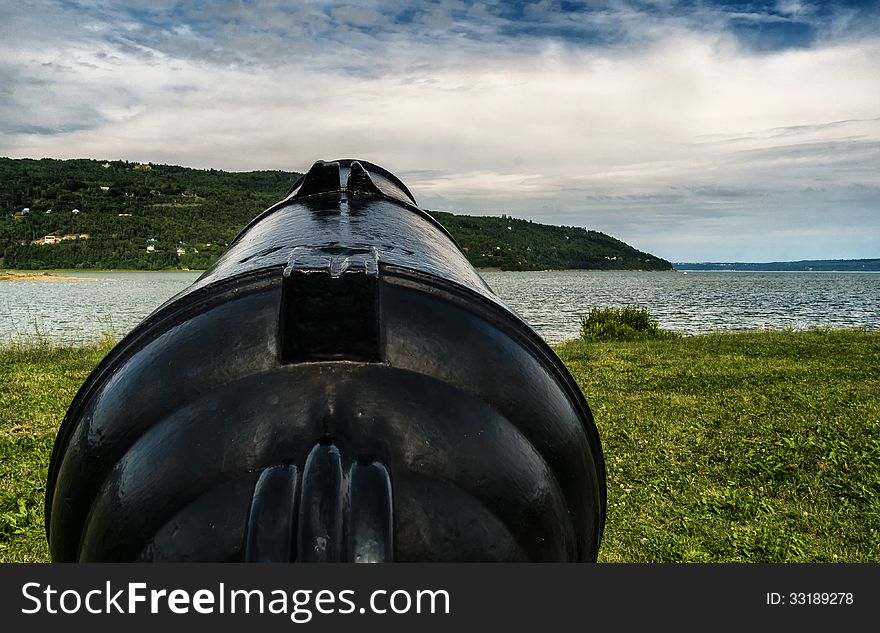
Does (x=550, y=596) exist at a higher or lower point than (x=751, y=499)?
higher

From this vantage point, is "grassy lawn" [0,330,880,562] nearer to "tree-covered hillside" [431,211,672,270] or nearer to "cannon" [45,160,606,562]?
"cannon" [45,160,606,562]

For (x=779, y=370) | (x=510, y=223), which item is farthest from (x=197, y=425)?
(x=510, y=223)

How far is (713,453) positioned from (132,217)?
9316 cm

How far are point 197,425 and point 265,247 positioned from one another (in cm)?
68

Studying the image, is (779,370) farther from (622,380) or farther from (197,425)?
(197,425)

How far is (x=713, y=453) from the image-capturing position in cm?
682

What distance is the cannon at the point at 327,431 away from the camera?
4.25ft

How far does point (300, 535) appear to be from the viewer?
117 cm

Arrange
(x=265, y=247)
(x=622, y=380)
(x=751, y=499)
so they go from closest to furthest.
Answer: (x=265, y=247) → (x=751, y=499) → (x=622, y=380)

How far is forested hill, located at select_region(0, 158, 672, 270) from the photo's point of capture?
79750 millimetres

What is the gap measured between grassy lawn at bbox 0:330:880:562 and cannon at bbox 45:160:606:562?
3.32 metres

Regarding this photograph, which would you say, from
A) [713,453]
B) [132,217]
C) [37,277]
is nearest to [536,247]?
[132,217]

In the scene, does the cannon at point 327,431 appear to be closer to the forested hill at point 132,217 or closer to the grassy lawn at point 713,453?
the grassy lawn at point 713,453

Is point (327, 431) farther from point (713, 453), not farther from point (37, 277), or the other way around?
point (37, 277)
